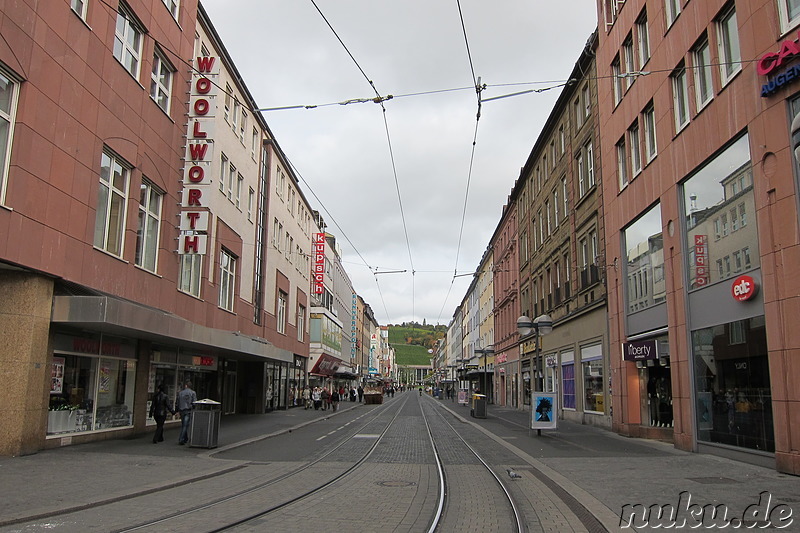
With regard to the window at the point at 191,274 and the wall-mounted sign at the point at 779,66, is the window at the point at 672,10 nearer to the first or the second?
the wall-mounted sign at the point at 779,66

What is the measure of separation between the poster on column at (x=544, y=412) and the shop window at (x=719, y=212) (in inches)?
247

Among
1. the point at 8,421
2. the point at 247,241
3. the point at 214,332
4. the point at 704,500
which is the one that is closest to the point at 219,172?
the point at 247,241

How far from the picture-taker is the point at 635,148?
2127 cm

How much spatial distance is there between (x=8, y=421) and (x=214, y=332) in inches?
376

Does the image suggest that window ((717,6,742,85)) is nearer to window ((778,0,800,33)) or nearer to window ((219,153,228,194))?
window ((778,0,800,33))

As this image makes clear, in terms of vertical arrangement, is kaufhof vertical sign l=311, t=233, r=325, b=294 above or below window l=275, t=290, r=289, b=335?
above

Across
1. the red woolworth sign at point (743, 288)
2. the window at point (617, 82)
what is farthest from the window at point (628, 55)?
the red woolworth sign at point (743, 288)

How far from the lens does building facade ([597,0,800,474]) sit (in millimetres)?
12297

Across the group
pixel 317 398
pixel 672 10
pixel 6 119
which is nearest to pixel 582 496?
pixel 6 119

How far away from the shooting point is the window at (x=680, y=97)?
1697 centimetres

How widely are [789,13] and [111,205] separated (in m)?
16.8

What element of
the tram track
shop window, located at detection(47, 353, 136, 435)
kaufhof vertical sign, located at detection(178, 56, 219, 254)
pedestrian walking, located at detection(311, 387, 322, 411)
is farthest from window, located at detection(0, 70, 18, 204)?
pedestrian walking, located at detection(311, 387, 322, 411)

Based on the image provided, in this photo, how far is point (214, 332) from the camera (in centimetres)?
2230

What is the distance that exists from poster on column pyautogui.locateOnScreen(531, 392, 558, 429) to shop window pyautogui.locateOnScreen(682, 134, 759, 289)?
6271 mm
